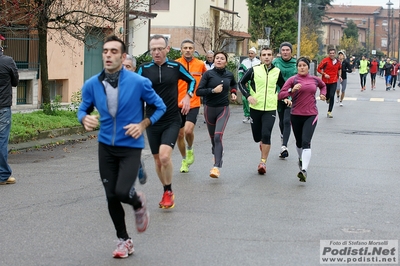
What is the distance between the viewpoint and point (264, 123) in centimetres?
1162

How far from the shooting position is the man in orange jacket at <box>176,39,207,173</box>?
11080 mm

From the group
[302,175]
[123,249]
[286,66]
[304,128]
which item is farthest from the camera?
[286,66]

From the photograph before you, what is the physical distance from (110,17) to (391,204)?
10.8 meters

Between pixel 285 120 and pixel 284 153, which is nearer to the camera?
pixel 284 153

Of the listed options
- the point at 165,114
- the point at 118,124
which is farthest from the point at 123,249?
the point at 165,114

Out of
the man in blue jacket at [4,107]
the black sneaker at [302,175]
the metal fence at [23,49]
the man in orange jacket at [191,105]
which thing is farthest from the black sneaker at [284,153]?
the metal fence at [23,49]

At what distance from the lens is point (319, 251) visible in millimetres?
6883

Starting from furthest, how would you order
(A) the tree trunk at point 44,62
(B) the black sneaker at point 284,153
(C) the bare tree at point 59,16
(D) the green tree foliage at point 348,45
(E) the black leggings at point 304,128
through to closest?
(D) the green tree foliage at point 348,45 → (A) the tree trunk at point 44,62 → (C) the bare tree at point 59,16 → (B) the black sneaker at point 284,153 → (E) the black leggings at point 304,128

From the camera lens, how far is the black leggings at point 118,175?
6602 mm

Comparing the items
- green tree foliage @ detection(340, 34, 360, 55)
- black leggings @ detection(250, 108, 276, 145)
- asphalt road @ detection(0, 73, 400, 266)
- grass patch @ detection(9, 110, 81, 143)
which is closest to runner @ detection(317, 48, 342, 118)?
asphalt road @ detection(0, 73, 400, 266)

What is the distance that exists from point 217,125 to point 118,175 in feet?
15.5

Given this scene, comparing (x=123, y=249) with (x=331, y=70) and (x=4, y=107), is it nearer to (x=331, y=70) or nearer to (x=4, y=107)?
(x=4, y=107)

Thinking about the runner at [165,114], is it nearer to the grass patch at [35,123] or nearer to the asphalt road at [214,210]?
the asphalt road at [214,210]

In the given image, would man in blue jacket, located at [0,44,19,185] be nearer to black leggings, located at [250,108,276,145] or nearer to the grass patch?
black leggings, located at [250,108,276,145]
